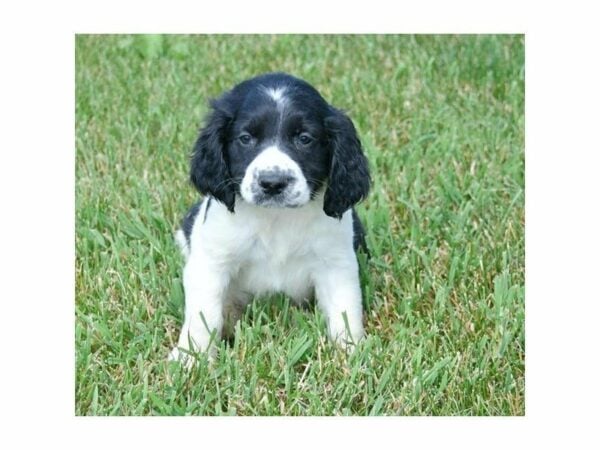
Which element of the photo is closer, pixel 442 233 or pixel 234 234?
pixel 234 234

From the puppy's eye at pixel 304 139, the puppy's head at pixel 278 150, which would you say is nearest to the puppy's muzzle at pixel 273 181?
the puppy's head at pixel 278 150

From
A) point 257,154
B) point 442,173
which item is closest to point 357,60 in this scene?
point 442,173

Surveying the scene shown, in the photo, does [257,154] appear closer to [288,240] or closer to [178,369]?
[288,240]

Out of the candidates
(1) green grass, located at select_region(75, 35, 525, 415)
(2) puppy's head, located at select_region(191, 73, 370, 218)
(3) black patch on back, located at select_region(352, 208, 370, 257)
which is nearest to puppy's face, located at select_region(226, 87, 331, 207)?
(2) puppy's head, located at select_region(191, 73, 370, 218)

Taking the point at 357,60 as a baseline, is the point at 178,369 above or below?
below

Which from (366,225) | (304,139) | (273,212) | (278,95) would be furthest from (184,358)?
(366,225)

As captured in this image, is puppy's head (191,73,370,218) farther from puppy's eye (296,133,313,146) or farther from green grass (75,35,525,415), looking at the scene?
green grass (75,35,525,415)
